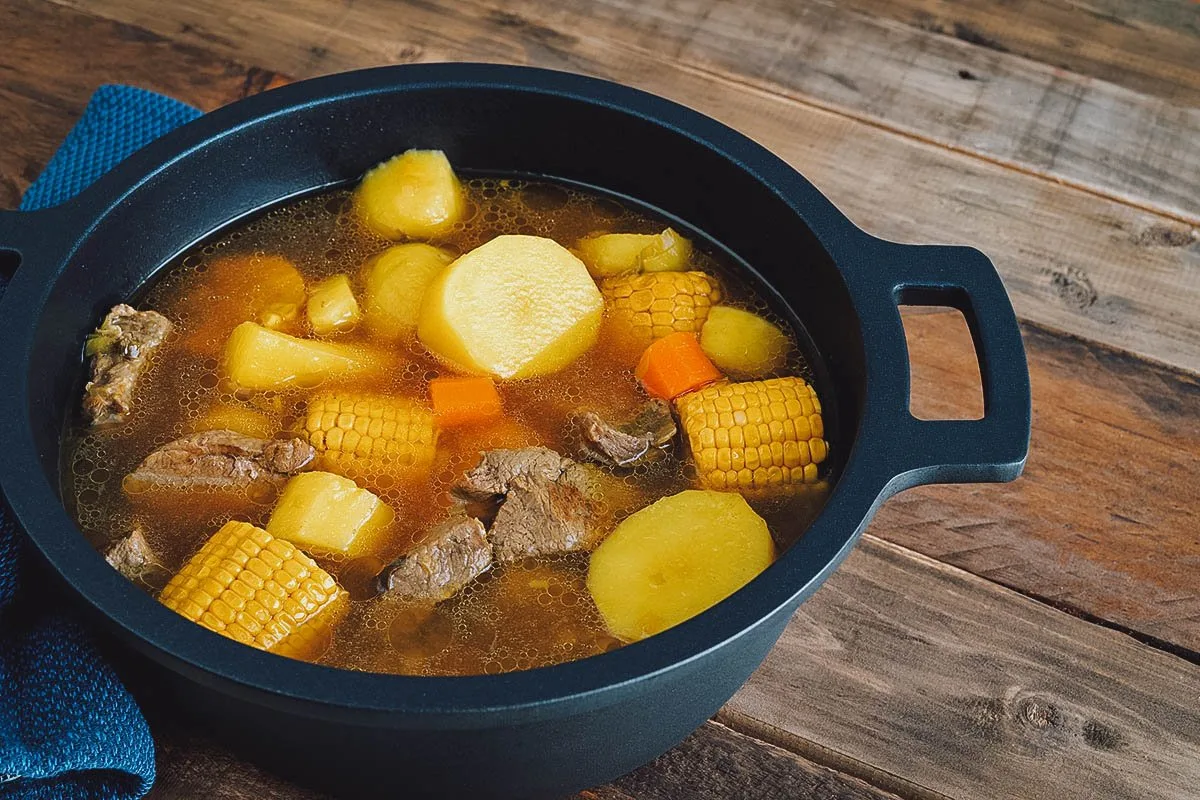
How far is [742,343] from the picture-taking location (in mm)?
1608

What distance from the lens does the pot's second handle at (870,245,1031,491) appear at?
4.25ft

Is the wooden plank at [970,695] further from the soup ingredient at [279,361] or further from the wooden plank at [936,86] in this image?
the wooden plank at [936,86]

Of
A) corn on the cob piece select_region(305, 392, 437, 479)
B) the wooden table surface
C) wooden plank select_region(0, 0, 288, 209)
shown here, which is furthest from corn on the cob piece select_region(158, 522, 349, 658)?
wooden plank select_region(0, 0, 288, 209)

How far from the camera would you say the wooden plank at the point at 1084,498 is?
67.2 inches

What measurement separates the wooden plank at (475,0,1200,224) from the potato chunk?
1.24m

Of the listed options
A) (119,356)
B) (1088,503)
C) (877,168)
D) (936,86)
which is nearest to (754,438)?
(1088,503)

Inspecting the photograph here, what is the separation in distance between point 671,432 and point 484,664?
1.18ft

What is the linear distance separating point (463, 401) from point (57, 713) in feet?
1.82

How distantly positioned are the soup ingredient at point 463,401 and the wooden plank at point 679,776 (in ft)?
1.50

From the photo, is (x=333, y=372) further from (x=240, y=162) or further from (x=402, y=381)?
→ (x=240, y=162)

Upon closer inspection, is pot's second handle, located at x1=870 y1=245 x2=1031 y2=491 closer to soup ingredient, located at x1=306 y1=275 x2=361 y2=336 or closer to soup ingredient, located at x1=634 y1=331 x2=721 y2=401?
soup ingredient, located at x1=634 y1=331 x2=721 y2=401

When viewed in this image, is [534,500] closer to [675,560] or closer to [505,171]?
[675,560]

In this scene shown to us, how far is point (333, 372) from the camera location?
5.13ft

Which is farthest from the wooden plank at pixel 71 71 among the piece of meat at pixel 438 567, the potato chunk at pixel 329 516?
the piece of meat at pixel 438 567
